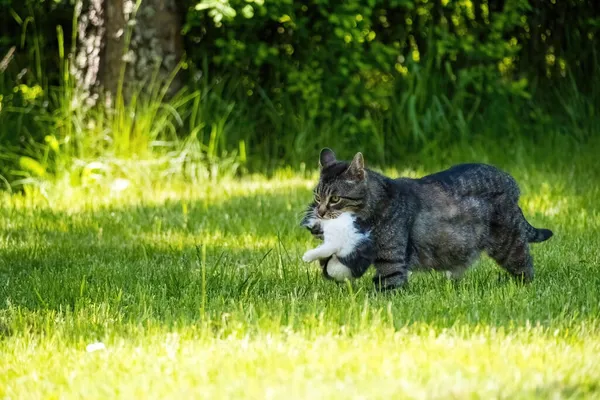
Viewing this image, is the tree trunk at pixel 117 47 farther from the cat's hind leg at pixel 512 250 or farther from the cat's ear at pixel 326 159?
the cat's hind leg at pixel 512 250

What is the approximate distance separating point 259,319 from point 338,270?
0.79 meters

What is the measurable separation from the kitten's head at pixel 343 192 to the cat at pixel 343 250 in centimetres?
9

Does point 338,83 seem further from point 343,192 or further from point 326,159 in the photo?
point 343,192

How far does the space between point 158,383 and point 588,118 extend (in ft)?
27.4

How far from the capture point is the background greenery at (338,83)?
9.81 metres

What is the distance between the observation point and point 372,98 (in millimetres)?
11109

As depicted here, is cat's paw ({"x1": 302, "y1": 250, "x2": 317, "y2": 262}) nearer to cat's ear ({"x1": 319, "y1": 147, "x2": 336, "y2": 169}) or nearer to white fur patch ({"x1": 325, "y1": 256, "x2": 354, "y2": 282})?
white fur patch ({"x1": 325, "y1": 256, "x2": 354, "y2": 282})

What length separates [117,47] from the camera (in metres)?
9.70

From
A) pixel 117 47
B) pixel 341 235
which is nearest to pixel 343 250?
pixel 341 235

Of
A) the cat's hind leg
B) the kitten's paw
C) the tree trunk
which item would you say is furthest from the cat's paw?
the tree trunk

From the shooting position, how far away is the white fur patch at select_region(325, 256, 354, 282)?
508 cm

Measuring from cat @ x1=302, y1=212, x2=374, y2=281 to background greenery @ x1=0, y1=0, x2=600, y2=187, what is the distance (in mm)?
4486

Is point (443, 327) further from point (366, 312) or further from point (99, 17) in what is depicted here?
point (99, 17)

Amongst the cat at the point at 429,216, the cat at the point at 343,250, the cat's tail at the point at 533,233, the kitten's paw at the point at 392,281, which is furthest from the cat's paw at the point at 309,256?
the cat's tail at the point at 533,233
